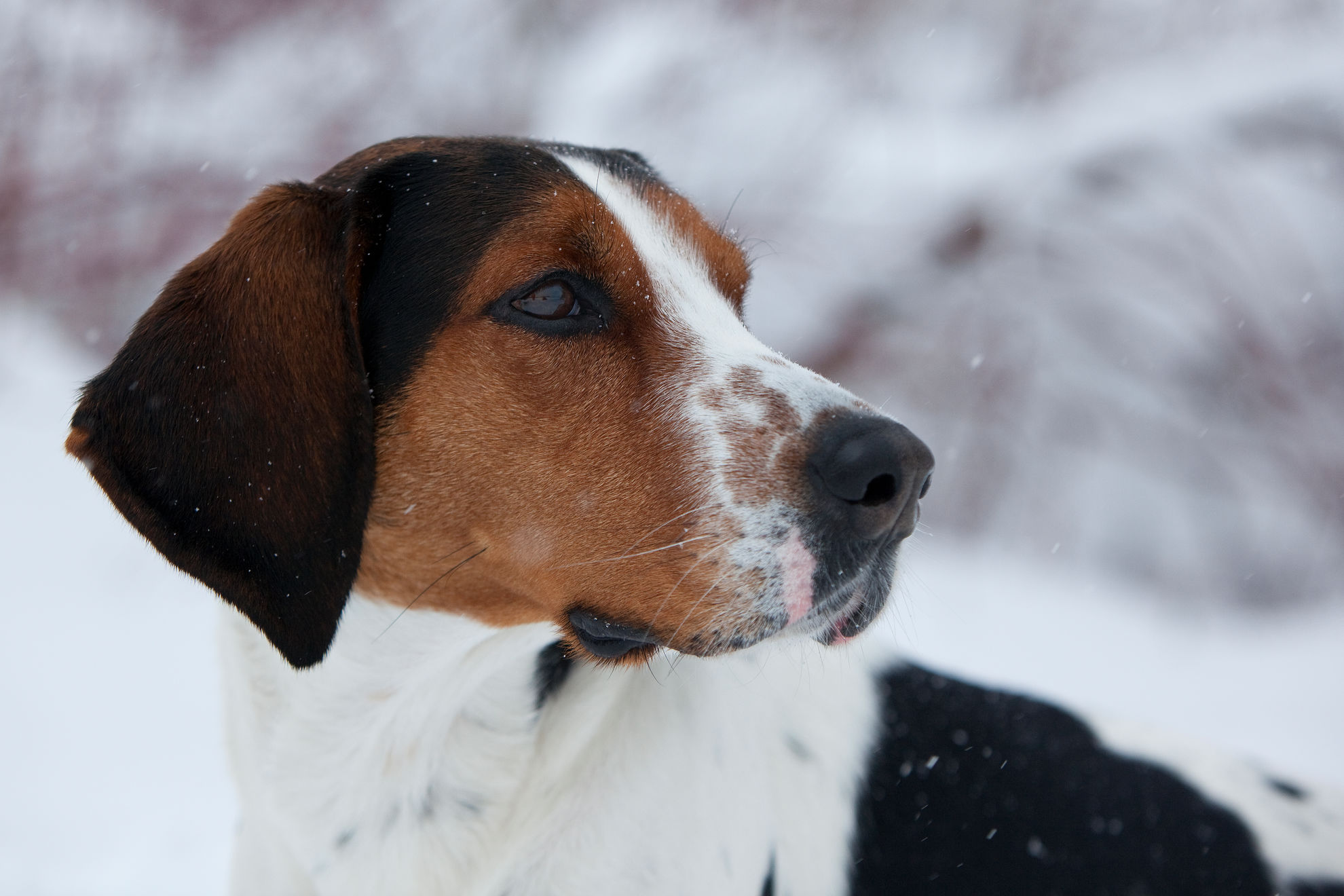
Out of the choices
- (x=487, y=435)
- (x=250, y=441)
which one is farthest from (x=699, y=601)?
(x=250, y=441)

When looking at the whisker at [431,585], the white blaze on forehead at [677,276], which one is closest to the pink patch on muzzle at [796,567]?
the white blaze on forehead at [677,276]

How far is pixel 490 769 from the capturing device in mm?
2270

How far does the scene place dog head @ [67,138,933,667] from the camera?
1.96 metres

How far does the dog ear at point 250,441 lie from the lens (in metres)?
2.04

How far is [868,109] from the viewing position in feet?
26.5

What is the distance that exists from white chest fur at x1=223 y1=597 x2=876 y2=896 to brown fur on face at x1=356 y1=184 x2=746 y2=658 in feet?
0.57

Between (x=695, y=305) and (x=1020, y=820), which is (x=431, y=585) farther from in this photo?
(x=1020, y=820)

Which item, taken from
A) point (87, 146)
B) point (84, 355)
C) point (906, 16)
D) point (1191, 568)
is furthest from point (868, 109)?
point (84, 355)

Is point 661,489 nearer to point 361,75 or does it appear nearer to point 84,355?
point 361,75

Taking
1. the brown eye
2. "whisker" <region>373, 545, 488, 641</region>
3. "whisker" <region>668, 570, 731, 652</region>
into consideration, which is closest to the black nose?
"whisker" <region>668, 570, 731, 652</region>

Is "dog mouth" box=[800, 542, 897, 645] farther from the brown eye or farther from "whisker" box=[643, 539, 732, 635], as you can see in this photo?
the brown eye

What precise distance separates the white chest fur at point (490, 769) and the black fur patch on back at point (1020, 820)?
31 cm

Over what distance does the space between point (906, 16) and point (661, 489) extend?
7.12m

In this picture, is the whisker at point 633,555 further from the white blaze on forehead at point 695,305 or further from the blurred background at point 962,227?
the blurred background at point 962,227
